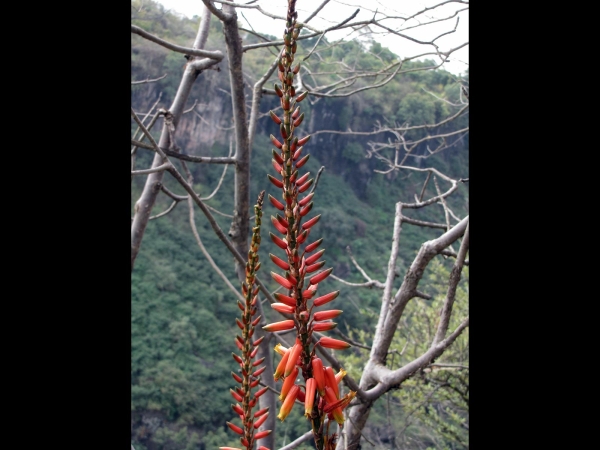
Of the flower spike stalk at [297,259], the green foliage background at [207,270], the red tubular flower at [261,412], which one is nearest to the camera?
the flower spike stalk at [297,259]

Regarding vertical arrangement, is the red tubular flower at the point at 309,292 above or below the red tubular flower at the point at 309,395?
above

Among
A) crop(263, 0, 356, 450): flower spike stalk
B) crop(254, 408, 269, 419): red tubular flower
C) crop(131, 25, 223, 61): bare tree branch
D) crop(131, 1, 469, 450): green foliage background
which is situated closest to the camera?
crop(263, 0, 356, 450): flower spike stalk

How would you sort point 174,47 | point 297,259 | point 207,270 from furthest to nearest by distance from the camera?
point 207,270
point 174,47
point 297,259

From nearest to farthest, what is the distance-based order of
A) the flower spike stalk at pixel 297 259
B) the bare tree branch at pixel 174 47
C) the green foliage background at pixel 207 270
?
the flower spike stalk at pixel 297 259 < the bare tree branch at pixel 174 47 < the green foliage background at pixel 207 270

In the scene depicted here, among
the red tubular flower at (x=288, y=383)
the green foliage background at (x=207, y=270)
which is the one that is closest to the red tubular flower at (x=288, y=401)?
the red tubular flower at (x=288, y=383)

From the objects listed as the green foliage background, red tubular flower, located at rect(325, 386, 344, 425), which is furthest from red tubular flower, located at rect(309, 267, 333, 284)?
the green foliage background

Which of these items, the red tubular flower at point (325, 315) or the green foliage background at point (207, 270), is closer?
the red tubular flower at point (325, 315)

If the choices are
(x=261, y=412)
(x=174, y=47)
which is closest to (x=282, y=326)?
(x=261, y=412)

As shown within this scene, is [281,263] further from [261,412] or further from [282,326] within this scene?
[261,412]

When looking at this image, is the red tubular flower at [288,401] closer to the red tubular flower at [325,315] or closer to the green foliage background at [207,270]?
the red tubular flower at [325,315]

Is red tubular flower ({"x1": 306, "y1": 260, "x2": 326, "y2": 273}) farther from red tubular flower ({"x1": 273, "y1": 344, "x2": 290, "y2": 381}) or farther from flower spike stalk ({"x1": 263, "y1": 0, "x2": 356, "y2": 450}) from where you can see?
red tubular flower ({"x1": 273, "y1": 344, "x2": 290, "y2": 381})

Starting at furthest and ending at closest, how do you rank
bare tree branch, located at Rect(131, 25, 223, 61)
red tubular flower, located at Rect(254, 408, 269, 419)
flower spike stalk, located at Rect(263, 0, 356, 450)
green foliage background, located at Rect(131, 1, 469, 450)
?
green foliage background, located at Rect(131, 1, 469, 450), bare tree branch, located at Rect(131, 25, 223, 61), red tubular flower, located at Rect(254, 408, 269, 419), flower spike stalk, located at Rect(263, 0, 356, 450)
